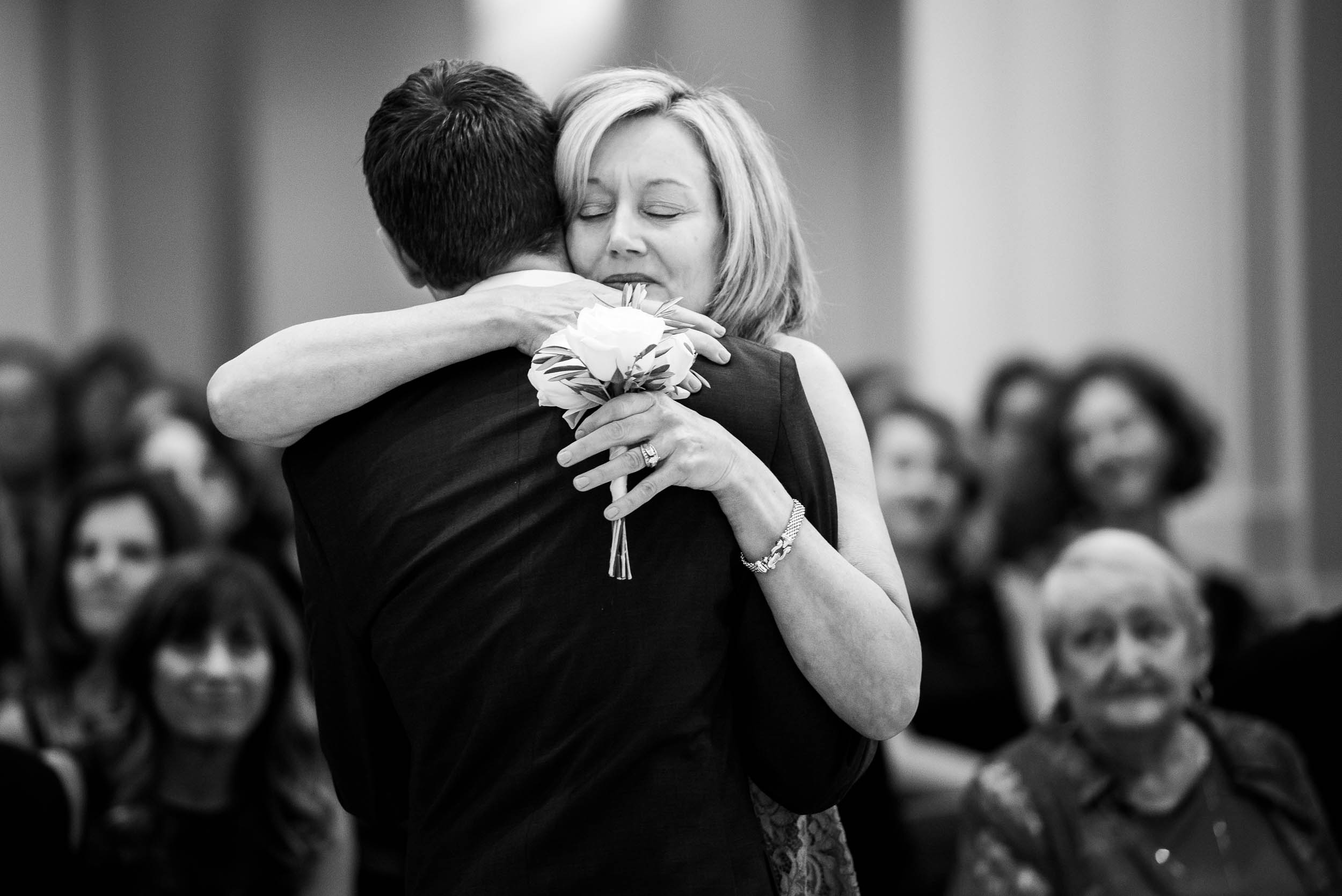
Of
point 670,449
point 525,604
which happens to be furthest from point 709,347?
point 525,604

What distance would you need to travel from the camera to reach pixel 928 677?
4.63 m

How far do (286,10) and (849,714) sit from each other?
24.3 feet

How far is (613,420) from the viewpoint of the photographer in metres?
1.72

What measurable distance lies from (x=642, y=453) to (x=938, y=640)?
10.7ft

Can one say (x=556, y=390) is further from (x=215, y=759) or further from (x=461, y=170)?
(x=215, y=759)

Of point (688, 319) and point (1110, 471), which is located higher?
point (688, 319)

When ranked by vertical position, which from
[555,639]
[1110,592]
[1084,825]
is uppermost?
[555,639]

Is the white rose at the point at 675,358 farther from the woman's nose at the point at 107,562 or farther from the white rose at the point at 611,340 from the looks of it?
the woman's nose at the point at 107,562

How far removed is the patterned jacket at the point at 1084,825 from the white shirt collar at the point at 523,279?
178 cm

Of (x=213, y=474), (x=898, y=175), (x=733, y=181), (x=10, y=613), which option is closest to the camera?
(x=733, y=181)

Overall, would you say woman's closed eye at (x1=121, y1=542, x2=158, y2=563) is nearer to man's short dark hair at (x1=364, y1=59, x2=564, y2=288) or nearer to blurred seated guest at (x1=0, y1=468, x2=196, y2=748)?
blurred seated guest at (x1=0, y1=468, x2=196, y2=748)

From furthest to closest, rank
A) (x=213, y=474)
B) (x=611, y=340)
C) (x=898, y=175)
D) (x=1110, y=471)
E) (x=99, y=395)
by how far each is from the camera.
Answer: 1. (x=898, y=175)
2. (x=99, y=395)
3. (x=213, y=474)
4. (x=1110, y=471)
5. (x=611, y=340)

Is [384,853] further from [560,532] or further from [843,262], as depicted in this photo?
[843,262]

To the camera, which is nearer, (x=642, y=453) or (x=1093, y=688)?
(x=642, y=453)
